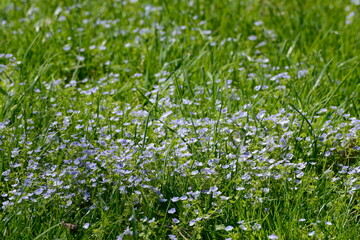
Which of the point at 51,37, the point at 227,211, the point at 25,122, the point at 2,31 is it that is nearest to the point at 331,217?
the point at 227,211

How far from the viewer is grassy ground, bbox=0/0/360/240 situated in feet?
9.51

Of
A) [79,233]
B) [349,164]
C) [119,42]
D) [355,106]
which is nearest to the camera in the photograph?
[79,233]

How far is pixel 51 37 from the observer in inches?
200

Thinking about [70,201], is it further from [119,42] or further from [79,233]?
[119,42]

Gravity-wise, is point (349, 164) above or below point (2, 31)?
below

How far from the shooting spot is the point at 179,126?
11.6 ft

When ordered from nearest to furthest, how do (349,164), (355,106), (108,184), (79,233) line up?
(79,233) → (108,184) → (349,164) → (355,106)

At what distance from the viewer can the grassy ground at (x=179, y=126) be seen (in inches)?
114

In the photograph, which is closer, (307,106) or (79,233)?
(79,233)

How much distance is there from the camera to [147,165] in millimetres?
3154

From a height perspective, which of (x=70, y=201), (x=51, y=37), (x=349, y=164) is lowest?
(x=349, y=164)

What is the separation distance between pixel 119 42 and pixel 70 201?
7.83ft

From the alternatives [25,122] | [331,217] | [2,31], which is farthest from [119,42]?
[331,217]

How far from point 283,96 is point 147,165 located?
132 centimetres
